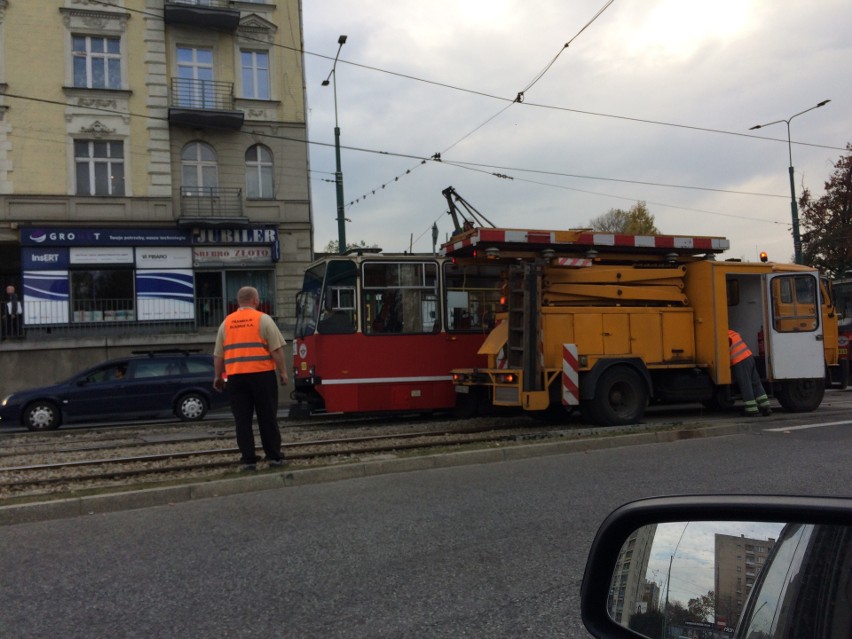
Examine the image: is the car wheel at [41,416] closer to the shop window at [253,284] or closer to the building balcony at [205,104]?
the shop window at [253,284]

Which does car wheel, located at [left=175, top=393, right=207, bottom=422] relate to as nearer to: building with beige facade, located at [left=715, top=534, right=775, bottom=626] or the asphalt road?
the asphalt road

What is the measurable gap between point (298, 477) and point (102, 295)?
715 inches

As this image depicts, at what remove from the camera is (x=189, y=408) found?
15.4m

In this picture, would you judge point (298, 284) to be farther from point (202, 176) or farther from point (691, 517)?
point (691, 517)

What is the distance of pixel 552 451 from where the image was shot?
880cm

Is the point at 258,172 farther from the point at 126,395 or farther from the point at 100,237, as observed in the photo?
the point at 126,395

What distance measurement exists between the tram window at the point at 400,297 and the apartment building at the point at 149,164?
487 inches

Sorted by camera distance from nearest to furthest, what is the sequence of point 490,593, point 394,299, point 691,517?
point 691,517 < point 490,593 < point 394,299

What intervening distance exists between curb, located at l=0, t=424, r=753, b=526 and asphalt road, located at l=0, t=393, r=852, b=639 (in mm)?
146

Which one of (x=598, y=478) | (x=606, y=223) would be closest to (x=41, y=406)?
(x=598, y=478)

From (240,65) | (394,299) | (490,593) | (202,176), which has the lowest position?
(490,593)

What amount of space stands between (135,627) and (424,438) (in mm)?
6639

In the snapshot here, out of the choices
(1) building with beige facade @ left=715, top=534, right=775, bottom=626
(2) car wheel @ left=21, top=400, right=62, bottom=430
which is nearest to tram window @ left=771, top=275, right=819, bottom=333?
(1) building with beige facade @ left=715, top=534, right=775, bottom=626

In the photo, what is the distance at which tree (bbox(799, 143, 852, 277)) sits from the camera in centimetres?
3175
